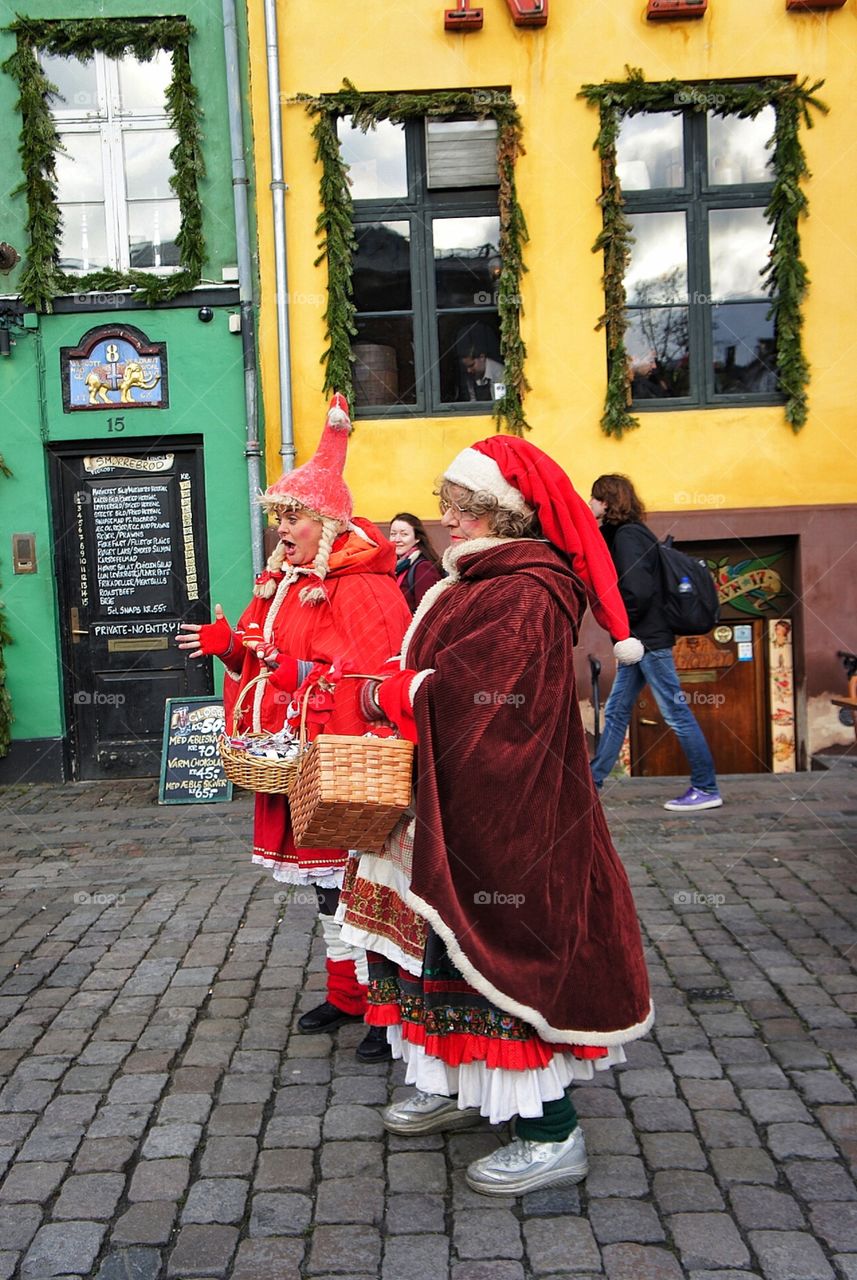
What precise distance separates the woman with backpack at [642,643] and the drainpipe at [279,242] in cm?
269

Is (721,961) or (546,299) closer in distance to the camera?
(721,961)

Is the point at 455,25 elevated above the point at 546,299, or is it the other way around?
the point at 455,25

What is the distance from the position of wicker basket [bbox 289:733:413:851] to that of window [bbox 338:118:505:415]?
664 cm

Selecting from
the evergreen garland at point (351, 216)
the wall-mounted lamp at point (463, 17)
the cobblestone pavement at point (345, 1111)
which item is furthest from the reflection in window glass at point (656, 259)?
the cobblestone pavement at point (345, 1111)

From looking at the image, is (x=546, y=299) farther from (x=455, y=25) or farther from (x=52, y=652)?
(x=52, y=652)

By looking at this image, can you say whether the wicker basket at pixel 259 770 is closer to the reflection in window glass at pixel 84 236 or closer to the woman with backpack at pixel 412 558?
the woman with backpack at pixel 412 558

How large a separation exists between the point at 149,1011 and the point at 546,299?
21.2 ft

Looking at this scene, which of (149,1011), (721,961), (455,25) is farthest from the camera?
(455,25)

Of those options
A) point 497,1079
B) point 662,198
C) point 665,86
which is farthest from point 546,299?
point 497,1079

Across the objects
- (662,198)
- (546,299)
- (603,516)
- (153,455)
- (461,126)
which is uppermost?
(461,126)

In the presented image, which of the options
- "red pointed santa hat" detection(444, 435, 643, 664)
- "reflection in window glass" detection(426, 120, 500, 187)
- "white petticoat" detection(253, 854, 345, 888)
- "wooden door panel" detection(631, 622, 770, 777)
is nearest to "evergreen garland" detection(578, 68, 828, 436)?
"reflection in window glass" detection(426, 120, 500, 187)

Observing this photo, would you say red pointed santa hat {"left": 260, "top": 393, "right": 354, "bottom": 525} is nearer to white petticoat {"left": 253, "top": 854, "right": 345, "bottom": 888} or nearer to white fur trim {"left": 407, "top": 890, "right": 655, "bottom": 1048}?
white petticoat {"left": 253, "top": 854, "right": 345, "bottom": 888}

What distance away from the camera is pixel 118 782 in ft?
31.0

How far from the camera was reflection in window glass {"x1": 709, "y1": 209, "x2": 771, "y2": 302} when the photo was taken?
934 cm
